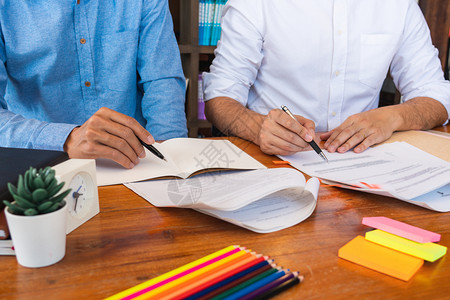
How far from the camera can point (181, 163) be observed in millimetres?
888

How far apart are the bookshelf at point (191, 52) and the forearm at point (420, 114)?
141 centimetres

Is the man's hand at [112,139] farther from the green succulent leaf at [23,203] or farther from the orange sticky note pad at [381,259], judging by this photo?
the orange sticky note pad at [381,259]

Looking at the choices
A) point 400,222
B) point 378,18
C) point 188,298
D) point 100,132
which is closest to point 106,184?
point 100,132

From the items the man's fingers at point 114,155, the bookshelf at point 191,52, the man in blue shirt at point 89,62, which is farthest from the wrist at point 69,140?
the bookshelf at point 191,52

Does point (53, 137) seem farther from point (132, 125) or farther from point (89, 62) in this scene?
point (89, 62)

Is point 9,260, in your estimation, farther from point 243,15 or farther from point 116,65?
point 243,15

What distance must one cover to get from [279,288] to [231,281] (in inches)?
2.2

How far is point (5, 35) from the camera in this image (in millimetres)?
1190

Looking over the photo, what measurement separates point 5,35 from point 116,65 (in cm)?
34

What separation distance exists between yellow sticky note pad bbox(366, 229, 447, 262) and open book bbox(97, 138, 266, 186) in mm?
342

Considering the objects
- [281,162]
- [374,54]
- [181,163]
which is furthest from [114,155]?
[374,54]

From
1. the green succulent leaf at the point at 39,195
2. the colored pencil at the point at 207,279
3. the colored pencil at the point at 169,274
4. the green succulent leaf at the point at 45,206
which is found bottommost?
the colored pencil at the point at 169,274

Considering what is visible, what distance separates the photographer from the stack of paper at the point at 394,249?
517 millimetres

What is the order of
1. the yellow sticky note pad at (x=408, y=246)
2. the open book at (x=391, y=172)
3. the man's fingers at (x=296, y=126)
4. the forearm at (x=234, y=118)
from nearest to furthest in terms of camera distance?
1. the yellow sticky note pad at (x=408, y=246)
2. the open book at (x=391, y=172)
3. the man's fingers at (x=296, y=126)
4. the forearm at (x=234, y=118)
